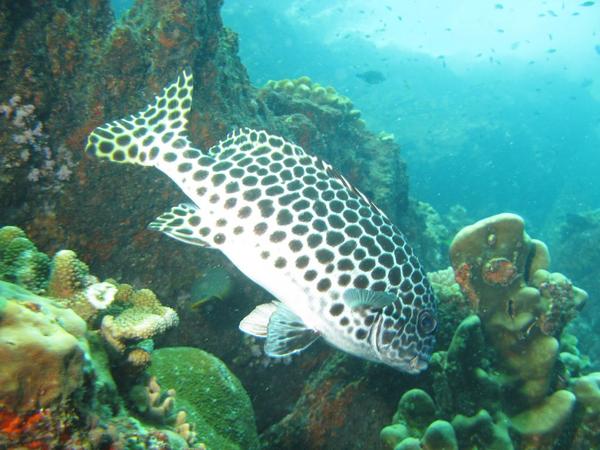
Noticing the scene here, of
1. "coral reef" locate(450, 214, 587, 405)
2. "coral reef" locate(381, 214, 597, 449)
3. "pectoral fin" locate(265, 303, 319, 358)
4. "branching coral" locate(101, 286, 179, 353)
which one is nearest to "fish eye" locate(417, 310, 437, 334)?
"coral reef" locate(381, 214, 597, 449)

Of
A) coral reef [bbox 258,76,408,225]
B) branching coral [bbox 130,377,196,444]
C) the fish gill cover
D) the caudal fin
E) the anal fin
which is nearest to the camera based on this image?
branching coral [bbox 130,377,196,444]

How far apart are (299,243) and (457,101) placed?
4402 cm

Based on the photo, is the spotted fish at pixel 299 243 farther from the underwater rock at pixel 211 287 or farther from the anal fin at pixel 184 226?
the underwater rock at pixel 211 287

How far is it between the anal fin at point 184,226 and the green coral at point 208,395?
50.4 inches

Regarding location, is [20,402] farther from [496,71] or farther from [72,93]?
[496,71]

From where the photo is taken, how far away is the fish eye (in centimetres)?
405

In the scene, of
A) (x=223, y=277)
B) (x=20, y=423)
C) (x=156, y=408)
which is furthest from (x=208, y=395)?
(x=20, y=423)

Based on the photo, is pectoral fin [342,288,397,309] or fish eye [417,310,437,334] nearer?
pectoral fin [342,288,397,309]

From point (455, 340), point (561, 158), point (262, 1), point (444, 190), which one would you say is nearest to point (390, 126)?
point (444, 190)

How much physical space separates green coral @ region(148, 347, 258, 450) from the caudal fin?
7.04 ft

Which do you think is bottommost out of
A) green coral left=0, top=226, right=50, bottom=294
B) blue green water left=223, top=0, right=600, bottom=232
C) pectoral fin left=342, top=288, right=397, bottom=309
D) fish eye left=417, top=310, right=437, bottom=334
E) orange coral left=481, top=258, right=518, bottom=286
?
green coral left=0, top=226, right=50, bottom=294

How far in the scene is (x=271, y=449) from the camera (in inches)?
185

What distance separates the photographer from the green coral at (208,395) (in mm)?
3814

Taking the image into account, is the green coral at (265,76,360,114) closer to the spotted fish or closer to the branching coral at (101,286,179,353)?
the spotted fish
